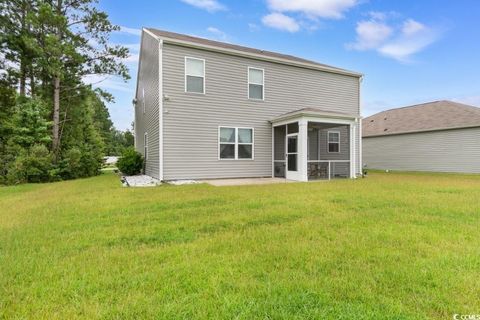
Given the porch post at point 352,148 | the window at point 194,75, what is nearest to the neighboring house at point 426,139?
the porch post at point 352,148

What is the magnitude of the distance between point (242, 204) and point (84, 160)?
40.8 ft

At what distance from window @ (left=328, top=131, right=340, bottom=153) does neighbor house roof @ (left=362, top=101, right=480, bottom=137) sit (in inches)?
311

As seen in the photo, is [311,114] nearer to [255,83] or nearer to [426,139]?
[255,83]

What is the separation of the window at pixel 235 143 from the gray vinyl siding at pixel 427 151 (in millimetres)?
13655

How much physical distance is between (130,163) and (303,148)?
885 cm

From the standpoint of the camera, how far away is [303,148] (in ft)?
37.6

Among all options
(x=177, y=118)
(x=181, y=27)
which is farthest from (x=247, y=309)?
(x=181, y=27)

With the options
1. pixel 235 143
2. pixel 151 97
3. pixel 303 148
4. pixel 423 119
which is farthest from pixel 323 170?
pixel 423 119

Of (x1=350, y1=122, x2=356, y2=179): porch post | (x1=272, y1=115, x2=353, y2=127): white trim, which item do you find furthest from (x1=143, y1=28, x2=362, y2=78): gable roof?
(x1=350, y1=122, x2=356, y2=179): porch post

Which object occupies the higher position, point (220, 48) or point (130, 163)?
point (220, 48)

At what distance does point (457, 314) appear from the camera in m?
2.11

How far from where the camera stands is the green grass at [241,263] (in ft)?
7.25

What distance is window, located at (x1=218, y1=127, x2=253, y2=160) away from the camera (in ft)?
40.1

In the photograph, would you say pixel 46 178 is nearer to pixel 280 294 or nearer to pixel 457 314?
pixel 280 294
